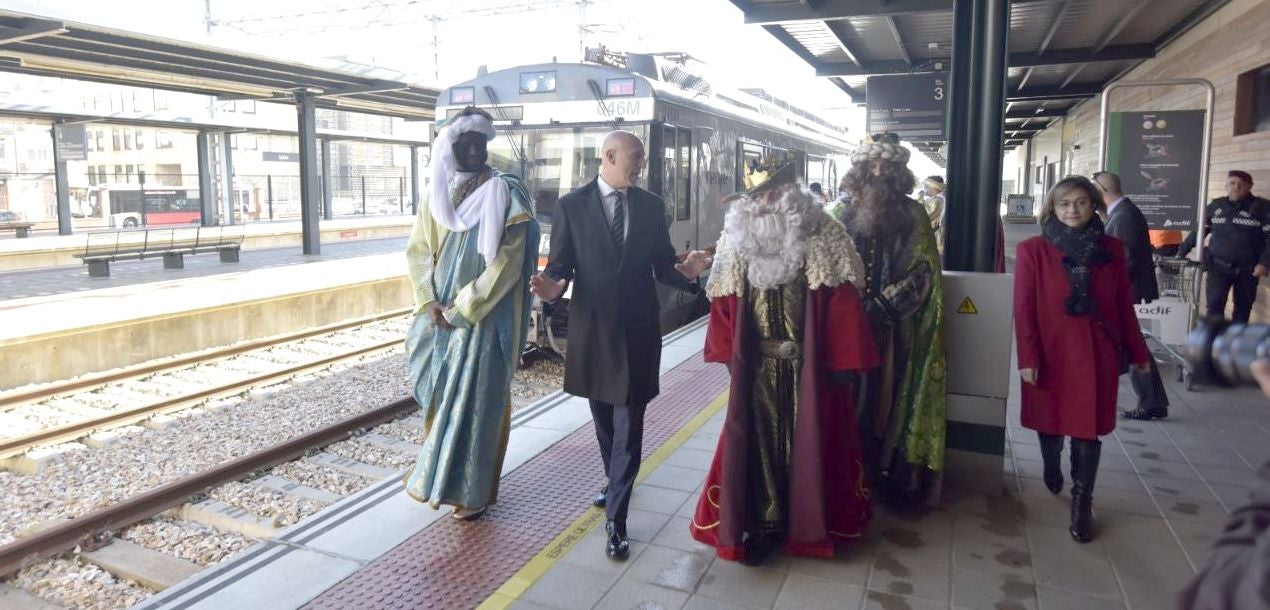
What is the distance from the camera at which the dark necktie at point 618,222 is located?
12.7 ft

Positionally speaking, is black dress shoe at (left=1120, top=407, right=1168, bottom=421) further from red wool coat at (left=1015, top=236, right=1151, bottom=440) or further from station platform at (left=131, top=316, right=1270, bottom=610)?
red wool coat at (left=1015, top=236, right=1151, bottom=440)

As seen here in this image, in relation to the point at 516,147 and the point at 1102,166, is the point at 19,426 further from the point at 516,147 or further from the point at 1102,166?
the point at 1102,166

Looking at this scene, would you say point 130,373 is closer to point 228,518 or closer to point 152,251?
point 228,518

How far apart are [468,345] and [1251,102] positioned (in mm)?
8238

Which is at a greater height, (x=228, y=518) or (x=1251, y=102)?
(x=1251, y=102)

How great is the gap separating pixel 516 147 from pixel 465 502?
18.1ft

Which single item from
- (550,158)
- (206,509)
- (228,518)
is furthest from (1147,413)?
(206,509)

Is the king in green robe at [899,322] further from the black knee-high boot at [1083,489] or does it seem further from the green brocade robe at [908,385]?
the black knee-high boot at [1083,489]

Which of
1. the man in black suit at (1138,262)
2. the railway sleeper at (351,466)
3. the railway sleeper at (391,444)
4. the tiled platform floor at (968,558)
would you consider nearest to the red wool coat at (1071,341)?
the tiled platform floor at (968,558)

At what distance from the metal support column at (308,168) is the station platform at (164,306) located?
1.17 meters

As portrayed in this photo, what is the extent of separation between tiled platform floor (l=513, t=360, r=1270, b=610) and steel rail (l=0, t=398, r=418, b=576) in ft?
8.91

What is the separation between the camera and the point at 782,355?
3.57 meters

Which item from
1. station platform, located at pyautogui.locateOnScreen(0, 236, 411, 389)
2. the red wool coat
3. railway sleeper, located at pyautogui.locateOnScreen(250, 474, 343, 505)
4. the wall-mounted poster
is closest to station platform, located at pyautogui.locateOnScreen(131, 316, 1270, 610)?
the red wool coat

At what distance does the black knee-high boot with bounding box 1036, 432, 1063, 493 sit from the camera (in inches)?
165
